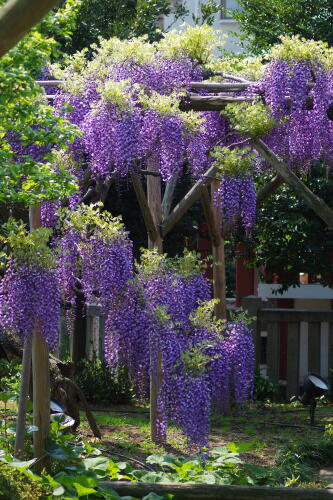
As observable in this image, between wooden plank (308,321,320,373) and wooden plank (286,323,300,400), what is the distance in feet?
0.56

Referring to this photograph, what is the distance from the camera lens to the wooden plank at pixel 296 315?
10.6m

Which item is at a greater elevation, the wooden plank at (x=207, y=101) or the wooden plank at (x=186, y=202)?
the wooden plank at (x=207, y=101)

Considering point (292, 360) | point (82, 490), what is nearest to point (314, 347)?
point (292, 360)

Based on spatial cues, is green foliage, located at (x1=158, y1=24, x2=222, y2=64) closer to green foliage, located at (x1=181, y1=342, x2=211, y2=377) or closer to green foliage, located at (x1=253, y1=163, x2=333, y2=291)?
green foliage, located at (x1=181, y1=342, x2=211, y2=377)

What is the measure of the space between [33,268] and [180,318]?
5.10ft

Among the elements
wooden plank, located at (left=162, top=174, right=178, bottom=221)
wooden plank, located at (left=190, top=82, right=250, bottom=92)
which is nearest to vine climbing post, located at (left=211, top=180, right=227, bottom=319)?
wooden plank, located at (left=162, top=174, right=178, bottom=221)

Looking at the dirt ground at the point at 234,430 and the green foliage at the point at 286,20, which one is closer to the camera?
the dirt ground at the point at 234,430

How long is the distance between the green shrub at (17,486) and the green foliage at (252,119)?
11.5 feet

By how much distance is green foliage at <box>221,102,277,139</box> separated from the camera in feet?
23.9

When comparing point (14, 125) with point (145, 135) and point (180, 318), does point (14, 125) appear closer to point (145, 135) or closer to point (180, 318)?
point (145, 135)

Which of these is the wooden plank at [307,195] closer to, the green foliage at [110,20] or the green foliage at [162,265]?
the green foliage at [162,265]

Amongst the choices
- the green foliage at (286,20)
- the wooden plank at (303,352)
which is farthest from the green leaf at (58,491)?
the green foliage at (286,20)

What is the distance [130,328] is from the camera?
6.76 metres

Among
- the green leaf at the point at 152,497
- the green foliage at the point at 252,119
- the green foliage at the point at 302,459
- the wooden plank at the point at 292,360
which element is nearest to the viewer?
the green leaf at the point at 152,497
